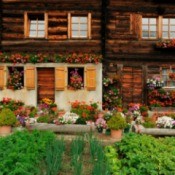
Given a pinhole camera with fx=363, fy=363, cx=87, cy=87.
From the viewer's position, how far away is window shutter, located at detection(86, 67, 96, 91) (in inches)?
685

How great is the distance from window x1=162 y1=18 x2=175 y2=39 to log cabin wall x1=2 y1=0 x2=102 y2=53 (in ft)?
11.1

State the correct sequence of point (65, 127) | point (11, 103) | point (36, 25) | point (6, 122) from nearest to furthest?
point (6, 122)
point (65, 127)
point (11, 103)
point (36, 25)

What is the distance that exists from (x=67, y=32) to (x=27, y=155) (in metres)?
11.0

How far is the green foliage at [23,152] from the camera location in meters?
7.47

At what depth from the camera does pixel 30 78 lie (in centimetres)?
1753

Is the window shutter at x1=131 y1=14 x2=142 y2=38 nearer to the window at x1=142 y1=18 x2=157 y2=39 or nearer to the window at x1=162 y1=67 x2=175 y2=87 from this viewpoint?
the window at x1=142 y1=18 x2=157 y2=39

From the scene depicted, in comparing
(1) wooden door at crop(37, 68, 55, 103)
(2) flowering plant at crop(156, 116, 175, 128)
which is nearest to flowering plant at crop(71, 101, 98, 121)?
(1) wooden door at crop(37, 68, 55, 103)

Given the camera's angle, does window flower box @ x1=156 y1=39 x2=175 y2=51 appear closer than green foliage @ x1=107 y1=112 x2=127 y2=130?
No

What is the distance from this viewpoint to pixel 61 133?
43.5 feet

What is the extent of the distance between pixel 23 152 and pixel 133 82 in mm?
10725

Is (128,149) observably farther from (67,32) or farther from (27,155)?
(67,32)

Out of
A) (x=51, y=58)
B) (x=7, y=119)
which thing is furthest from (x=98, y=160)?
(x=51, y=58)

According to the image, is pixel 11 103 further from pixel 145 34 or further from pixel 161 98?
pixel 145 34

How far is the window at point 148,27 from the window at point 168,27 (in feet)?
1.55
